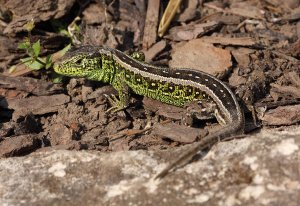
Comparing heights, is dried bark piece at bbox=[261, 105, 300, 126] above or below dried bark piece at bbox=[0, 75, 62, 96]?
above

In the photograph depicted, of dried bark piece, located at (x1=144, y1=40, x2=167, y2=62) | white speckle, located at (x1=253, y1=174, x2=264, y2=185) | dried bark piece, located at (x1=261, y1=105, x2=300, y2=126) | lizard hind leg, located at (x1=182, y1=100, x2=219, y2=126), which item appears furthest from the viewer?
dried bark piece, located at (x1=144, y1=40, x2=167, y2=62)

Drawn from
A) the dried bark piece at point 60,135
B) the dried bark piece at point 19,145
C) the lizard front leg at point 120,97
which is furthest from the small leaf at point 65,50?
the dried bark piece at point 19,145

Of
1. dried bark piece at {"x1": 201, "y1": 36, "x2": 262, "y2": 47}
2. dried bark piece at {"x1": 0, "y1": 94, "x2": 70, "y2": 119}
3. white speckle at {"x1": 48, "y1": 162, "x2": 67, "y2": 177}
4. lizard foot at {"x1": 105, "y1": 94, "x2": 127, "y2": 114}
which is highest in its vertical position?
dried bark piece at {"x1": 201, "y1": 36, "x2": 262, "y2": 47}

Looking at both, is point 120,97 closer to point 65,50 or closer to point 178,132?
point 65,50

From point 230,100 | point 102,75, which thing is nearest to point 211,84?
point 230,100

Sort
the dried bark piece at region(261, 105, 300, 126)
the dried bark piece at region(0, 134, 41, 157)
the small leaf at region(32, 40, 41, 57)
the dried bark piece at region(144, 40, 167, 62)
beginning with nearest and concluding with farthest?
1. the dried bark piece at region(0, 134, 41, 157)
2. the dried bark piece at region(261, 105, 300, 126)
3. the small leaf at region(32, 40, 41, 57)
4. the dried bark piece at region(144, 40, 167, 62)

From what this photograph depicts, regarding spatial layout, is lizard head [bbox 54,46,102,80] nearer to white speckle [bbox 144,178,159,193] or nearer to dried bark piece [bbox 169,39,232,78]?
dried bark piece [bbox 169,39,232,78]

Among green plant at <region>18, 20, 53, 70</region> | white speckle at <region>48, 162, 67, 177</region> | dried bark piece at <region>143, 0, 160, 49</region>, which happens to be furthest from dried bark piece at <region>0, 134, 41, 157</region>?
dried bark piece at <region>143, 0, 160, 49</region>

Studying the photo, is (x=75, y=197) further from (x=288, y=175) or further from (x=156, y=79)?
(x=156, y=79)

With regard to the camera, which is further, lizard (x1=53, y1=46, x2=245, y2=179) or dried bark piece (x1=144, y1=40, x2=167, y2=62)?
dried bark piece (x1=144, y1=40, x2=167, y2=62)

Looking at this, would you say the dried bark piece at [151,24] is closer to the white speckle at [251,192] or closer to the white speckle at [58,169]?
the white speckle at [58,169]
